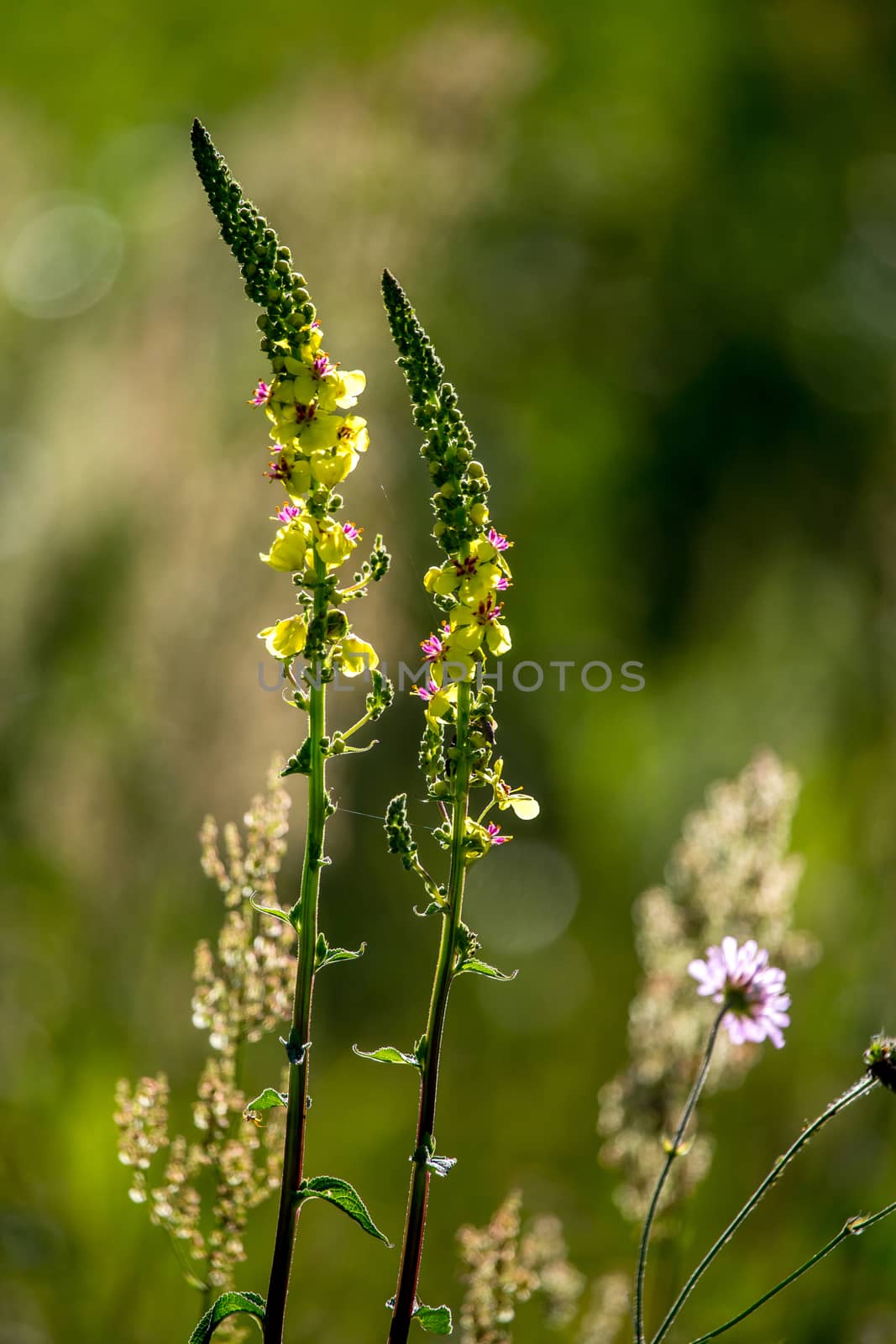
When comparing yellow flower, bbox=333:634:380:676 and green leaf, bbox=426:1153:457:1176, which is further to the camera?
yellow flower, bbox=333:634:380:676

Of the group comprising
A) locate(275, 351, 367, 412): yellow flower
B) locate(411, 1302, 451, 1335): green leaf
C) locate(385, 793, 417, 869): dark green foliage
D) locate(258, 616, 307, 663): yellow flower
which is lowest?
locate(411, 1302, 451, 1335): green leaf

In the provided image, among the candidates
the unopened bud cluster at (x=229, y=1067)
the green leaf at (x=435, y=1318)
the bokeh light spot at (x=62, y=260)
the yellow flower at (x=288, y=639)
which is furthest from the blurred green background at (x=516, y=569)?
the yellow flower at (x=288, y=639)

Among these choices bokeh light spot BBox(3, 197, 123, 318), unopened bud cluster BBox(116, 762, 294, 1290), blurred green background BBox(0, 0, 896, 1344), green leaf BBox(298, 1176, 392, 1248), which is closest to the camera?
green leaf BBox(298, 1176, 392, 1248)

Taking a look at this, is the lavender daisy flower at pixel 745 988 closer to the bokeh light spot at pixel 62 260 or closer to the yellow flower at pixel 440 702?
the yellow flower at pixel 440 702

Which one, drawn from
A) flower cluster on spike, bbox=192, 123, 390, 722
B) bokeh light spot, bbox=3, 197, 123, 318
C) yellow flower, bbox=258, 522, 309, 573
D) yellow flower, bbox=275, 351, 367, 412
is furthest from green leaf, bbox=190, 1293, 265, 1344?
bokeh light spot, bbox=3, 197, 123, 318

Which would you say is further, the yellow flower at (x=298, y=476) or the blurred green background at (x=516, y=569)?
the blurred green background at (x=516, y=569)

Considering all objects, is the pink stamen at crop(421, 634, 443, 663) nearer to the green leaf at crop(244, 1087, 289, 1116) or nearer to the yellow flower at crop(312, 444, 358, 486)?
the yellow flower at crop(312, 444, 358, 486)

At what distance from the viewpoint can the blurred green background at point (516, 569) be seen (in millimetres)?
2426

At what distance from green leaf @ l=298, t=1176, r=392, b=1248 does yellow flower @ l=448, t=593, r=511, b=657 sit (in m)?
0.47

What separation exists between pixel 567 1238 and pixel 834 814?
4.33ft

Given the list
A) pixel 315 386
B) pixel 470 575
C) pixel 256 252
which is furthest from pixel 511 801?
pixel 256 252

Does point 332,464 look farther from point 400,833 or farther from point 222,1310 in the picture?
point 222,1310

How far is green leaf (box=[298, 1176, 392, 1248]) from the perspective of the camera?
36.8 inches

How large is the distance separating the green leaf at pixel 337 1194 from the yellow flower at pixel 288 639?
0.46m
